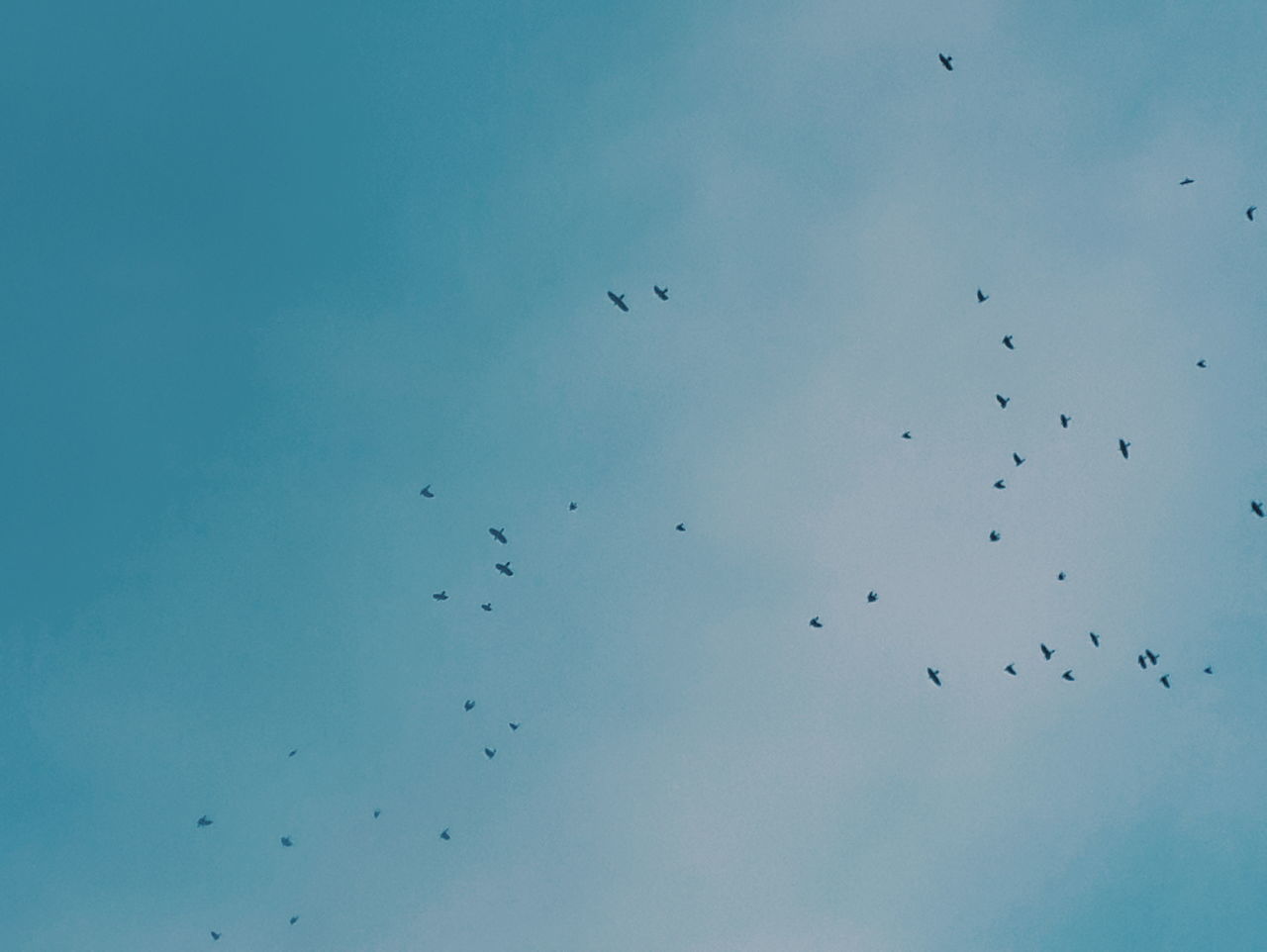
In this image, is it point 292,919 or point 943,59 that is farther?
point 292,919

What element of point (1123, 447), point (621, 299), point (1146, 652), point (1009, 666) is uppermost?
point (621, 299)

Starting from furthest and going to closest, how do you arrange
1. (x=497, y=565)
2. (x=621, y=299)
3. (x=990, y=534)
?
(x=990, y=534) < (x=497, y=565) < (x=621, y=299)

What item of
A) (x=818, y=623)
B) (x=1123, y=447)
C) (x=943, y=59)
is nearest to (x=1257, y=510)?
(x=1123, y=447)

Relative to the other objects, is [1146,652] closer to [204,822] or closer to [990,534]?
[990,534]

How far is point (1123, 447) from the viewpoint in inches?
1879

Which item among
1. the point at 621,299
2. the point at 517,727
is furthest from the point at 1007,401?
the point at 517,727

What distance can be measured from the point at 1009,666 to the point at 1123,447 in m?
11.4

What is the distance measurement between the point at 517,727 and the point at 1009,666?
2398 centimetres

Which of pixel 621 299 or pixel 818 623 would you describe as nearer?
pixel 621 299

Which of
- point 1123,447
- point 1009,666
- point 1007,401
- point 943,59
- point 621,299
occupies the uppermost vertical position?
point 943,59

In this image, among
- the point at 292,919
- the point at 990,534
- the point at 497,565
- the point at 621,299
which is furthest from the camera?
the point at 292,919

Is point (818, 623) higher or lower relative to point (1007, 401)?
lower

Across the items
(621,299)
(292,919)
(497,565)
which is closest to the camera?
(621,299)

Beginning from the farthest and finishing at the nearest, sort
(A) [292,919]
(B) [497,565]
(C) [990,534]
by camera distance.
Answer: (A) [292,919] < (C) [990,534] < (B) [497,565]
